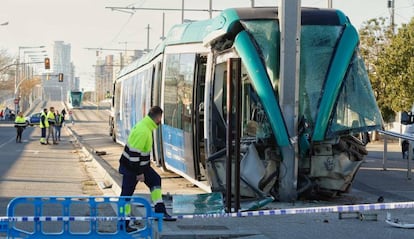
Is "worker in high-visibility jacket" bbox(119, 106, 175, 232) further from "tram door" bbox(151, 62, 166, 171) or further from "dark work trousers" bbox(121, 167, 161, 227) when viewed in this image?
"tram door" bbox(151, 62, 166, 171)

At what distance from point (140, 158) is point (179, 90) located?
196 inches

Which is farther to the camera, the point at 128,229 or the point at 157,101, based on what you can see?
the point at 157,101

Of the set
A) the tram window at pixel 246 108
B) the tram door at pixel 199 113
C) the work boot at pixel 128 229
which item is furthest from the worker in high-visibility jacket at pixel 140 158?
the tram door at pixel 199 113

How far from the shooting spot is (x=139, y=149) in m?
10.0

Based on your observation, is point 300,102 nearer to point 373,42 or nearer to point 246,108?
point 246,108

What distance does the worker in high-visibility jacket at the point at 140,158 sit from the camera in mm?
10023

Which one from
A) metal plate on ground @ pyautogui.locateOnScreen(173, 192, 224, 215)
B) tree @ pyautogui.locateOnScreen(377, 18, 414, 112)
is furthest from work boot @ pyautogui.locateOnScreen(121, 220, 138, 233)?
tree @ pyautogui.locateOnScreen(377, 18, 414, 112)

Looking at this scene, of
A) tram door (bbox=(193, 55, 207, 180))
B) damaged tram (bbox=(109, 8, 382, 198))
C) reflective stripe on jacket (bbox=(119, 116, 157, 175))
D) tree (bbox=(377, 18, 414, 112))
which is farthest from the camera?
tree (bbox=(377, 18, 414, 112))

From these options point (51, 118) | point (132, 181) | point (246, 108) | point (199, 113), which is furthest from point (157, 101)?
point (51, 118)

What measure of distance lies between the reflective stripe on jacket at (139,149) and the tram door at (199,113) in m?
3.56

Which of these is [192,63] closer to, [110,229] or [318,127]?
[318,127]

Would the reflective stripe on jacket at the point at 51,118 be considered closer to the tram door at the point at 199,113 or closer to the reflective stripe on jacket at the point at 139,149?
the tram door at the point at 199,113

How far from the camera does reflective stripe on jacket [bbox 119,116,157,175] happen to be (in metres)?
10.0

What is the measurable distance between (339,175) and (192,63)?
3552mm
